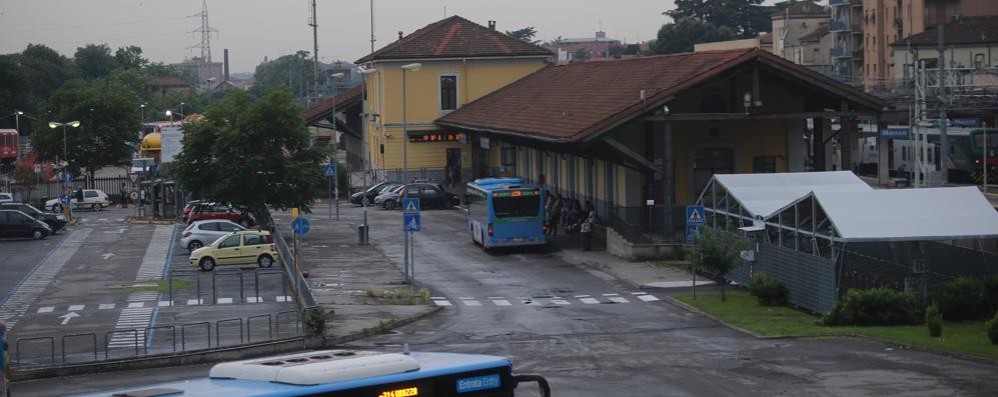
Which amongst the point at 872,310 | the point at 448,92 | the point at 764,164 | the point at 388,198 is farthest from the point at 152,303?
the point at 448,92

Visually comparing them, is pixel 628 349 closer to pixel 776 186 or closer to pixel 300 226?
pixel 776 186

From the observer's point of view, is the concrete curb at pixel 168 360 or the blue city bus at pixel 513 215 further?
the blue city bus at pixel 513 215

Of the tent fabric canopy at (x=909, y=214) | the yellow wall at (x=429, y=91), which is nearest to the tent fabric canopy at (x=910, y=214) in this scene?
the tent fabric canopy at (x=909, y=214)

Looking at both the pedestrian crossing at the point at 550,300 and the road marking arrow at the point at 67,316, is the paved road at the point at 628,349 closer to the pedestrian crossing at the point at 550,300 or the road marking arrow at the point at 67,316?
the pedestrian crossing at the point at 550,300

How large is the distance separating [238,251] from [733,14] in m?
125

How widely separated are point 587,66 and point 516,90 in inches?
298

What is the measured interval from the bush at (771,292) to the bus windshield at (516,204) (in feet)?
50.4

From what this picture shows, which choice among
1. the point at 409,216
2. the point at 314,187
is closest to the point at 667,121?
the point at 409,216

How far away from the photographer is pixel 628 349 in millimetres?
27672

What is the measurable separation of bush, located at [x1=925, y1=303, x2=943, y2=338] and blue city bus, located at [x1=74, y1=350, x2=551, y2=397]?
19.2m

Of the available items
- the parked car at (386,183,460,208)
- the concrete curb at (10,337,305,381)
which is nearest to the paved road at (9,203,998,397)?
the concrete curb at (10,337,305,381)

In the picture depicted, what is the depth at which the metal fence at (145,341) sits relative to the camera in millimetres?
27781

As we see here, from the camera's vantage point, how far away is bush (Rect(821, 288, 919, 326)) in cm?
2989

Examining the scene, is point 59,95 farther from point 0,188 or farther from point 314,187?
point 314,187
